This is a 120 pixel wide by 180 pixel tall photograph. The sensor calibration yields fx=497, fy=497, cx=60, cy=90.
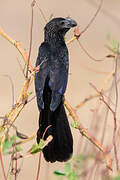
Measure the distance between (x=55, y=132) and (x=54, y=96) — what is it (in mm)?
296

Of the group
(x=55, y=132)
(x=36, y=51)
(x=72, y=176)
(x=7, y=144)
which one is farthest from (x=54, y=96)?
(x=36, y=51)

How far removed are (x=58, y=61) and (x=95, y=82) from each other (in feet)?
14.5

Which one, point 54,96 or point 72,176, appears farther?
point 54,96

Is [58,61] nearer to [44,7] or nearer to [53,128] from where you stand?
[53,128]

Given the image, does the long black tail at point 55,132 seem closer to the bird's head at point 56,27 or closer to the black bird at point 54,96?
the black bird at point 54,96

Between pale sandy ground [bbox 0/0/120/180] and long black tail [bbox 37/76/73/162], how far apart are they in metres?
2.37

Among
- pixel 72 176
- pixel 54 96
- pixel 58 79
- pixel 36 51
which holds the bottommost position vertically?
pixel 72 176

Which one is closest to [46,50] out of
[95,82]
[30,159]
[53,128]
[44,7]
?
[53,128]

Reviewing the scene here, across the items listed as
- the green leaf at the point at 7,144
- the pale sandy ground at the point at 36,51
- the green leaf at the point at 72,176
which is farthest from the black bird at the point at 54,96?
the pale sandy ground at the point at 36,51

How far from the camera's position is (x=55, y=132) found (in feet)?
11.1

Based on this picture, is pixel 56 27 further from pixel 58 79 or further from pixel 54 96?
pixel 54 96

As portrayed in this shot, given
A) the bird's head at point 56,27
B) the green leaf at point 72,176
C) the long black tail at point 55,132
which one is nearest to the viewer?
the green leaf at point 72,176

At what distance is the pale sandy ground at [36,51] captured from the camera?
729 centimetres

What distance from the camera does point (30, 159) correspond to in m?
6.57
